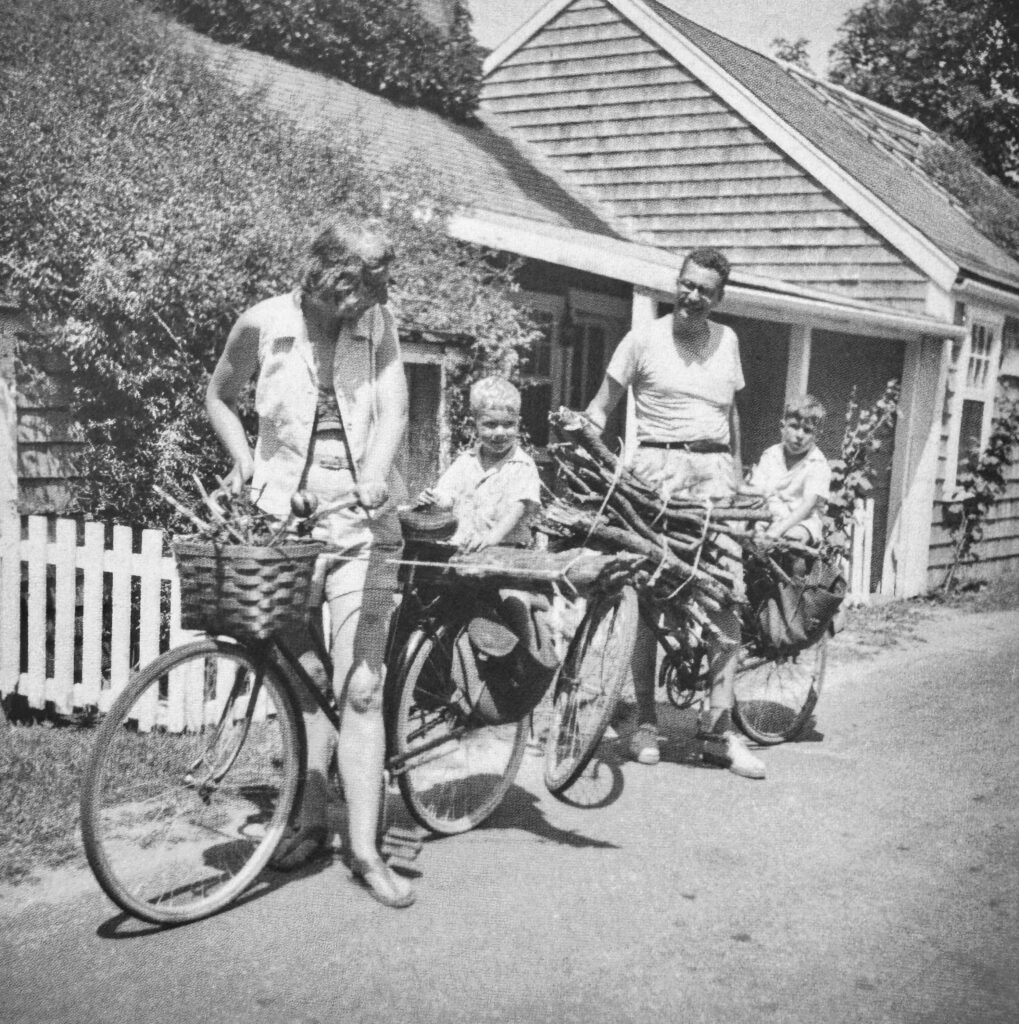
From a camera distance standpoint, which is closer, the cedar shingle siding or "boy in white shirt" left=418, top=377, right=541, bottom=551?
"boy in white shirt" left=418, top=377, right=541, bottom=551

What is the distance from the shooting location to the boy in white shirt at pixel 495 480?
4.21 m

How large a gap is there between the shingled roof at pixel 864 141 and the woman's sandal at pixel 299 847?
10.0 meters

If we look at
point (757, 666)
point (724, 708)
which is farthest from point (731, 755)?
point (757, 666)

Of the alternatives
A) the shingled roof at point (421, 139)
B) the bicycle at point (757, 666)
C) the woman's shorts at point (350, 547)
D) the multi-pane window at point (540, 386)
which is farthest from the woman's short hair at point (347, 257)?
Answer: the multi-pane window at point (540, 386)

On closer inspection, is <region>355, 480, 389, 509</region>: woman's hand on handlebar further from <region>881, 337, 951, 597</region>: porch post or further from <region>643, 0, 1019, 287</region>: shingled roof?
<region>643, 0, 1019, 287</region>: shingled roof

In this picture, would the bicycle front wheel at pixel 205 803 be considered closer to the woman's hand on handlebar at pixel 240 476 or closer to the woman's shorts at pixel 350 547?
the woman's shorts at pixel 350 547

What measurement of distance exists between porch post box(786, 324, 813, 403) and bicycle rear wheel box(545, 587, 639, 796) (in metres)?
6.87

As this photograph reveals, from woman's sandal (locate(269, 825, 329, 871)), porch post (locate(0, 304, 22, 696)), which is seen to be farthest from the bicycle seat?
porch post (locate(0, 304, 22, 696))

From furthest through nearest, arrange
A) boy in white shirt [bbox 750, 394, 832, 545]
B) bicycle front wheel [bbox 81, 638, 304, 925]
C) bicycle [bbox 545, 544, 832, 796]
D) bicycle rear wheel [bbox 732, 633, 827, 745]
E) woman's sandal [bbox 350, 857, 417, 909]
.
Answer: boy in white shirt [bbox 750, 394, 832, 545] < bicycle rear wheel [bbox 732, 633, 827, 745] < bicycle [bbox 545, 544, 832, 796] < woman's sandal [bbox 350, 857, 417, 909] < bicycle front wheel [bbox 81, 638, 304, 925]

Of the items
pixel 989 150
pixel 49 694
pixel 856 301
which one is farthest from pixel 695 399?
pixel 989 150

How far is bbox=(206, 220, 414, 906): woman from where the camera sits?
336cm

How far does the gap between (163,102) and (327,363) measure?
219 inches

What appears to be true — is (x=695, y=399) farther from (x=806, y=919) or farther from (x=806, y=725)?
(x=806, y=919)

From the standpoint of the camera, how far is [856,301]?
11.9m
